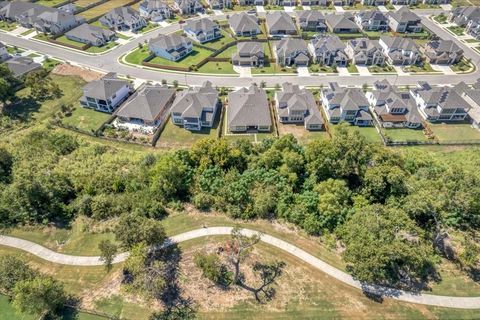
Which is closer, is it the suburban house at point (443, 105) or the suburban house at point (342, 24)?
the suburban house at point (443, 105)

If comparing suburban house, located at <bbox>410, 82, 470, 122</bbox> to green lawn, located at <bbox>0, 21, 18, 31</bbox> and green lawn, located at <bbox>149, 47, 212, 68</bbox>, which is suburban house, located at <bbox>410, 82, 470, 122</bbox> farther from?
green lawn, located at <bbox>0, 21, 18, 31</bbox>

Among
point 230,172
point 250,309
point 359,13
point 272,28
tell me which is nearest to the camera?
point 250,309

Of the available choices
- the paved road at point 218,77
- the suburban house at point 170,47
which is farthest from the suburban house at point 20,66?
the suburban house at point 170,47

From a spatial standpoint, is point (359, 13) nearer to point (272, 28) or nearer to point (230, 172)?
point (272, 28)

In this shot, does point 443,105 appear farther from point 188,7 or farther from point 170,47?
point 188,7

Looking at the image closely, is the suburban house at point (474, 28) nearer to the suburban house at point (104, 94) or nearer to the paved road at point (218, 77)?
the paved road at point (218, 77)

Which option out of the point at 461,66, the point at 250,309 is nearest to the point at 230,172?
the point at 250,309

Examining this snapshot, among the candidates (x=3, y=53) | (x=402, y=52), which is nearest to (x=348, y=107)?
(x=402, y=52)
